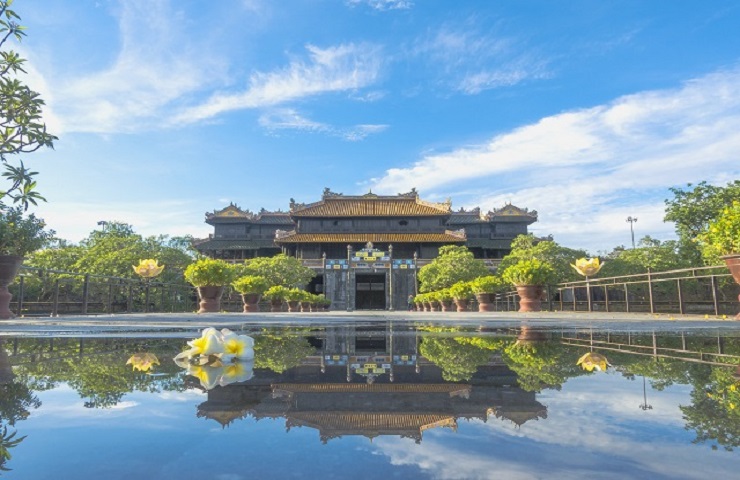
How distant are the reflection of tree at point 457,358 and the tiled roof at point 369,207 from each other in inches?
1329

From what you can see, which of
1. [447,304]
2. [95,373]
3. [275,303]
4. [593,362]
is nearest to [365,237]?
[447,304]

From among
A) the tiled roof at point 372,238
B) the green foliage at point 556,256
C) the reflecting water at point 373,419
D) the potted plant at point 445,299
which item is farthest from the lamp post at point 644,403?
the tiled roof at point 372,238

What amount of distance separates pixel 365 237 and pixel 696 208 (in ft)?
69.5

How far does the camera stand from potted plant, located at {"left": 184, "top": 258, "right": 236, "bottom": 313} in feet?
40.7

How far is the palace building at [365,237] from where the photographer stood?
3234 centimetres

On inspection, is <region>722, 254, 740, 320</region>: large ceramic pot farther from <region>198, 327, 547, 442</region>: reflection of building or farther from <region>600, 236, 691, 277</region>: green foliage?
<region>600, 236, 691, 277</region>: green foliage

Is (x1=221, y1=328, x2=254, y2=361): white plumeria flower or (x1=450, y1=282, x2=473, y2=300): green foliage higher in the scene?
(x1=450, y1=282, x2=473, y2=300): green foliage

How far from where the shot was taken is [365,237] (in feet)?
117

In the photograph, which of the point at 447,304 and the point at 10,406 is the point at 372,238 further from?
the point at 10,406

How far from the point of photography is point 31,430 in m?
0.89

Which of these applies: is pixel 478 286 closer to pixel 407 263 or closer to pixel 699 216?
pixel 699 216

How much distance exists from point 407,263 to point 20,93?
27940 millimetres

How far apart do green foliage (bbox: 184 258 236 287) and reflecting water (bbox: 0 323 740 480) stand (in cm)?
1095

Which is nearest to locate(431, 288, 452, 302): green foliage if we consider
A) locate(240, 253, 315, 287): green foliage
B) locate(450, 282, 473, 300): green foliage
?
locate(450, 282, 473, 300): green foliage
